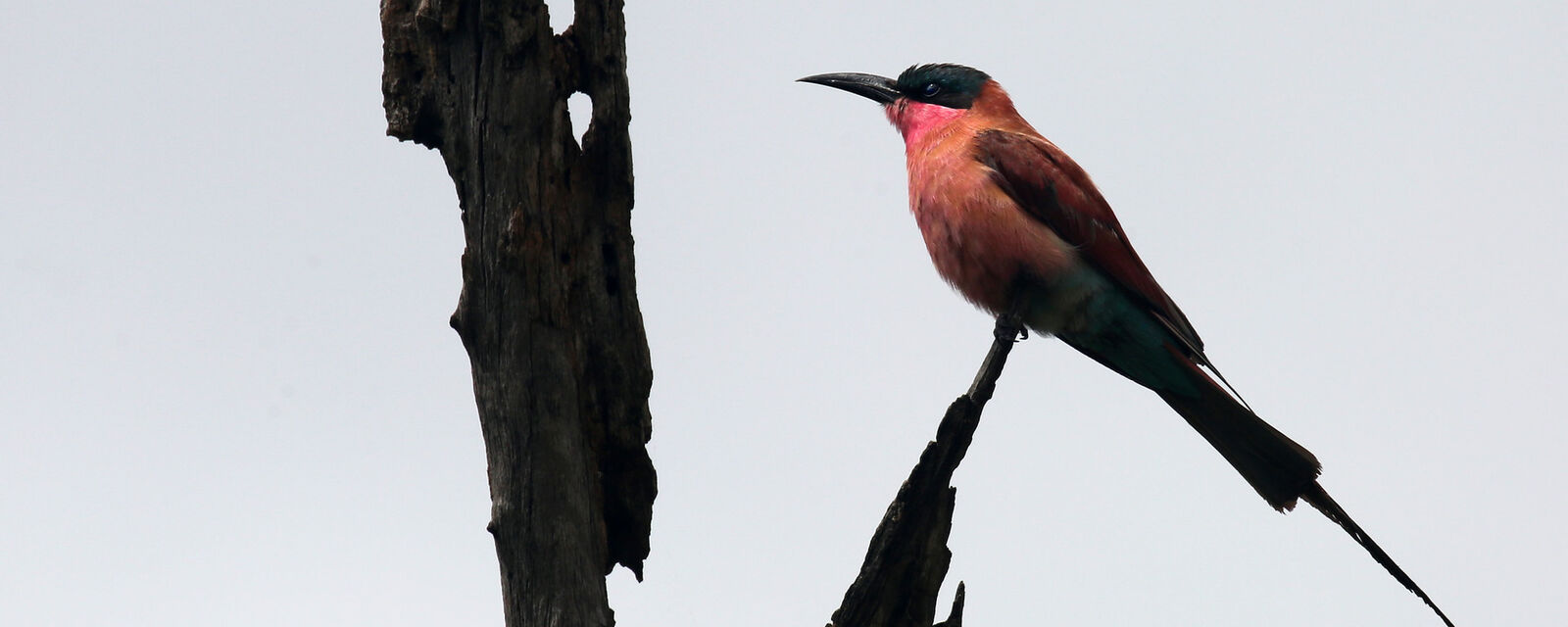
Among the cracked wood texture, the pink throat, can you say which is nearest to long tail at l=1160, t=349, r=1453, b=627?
the pink throat

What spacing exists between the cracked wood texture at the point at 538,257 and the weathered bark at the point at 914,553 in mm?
647

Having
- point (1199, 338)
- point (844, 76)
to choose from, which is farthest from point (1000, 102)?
point (1199, 338)

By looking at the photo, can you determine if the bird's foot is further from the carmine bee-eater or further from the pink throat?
the pink throat

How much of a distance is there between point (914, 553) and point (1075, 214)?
74.0 inches

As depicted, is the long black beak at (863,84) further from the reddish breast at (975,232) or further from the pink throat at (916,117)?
the reddish breast at (975,232)

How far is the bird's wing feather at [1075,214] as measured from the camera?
4.83 metres

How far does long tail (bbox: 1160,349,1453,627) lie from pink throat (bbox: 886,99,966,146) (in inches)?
54.6

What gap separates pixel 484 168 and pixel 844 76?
2.81 m

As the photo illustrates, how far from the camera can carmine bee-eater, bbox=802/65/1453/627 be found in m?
4.62

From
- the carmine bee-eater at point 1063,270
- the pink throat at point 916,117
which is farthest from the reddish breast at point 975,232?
the pink throat at point 916,117

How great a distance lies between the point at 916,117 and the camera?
5.59 m

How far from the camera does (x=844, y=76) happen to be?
5898mm

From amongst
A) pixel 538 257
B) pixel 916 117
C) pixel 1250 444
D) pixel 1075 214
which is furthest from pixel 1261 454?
pixel 538 257

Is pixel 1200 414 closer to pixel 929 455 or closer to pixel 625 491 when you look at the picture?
pixel 929 455
